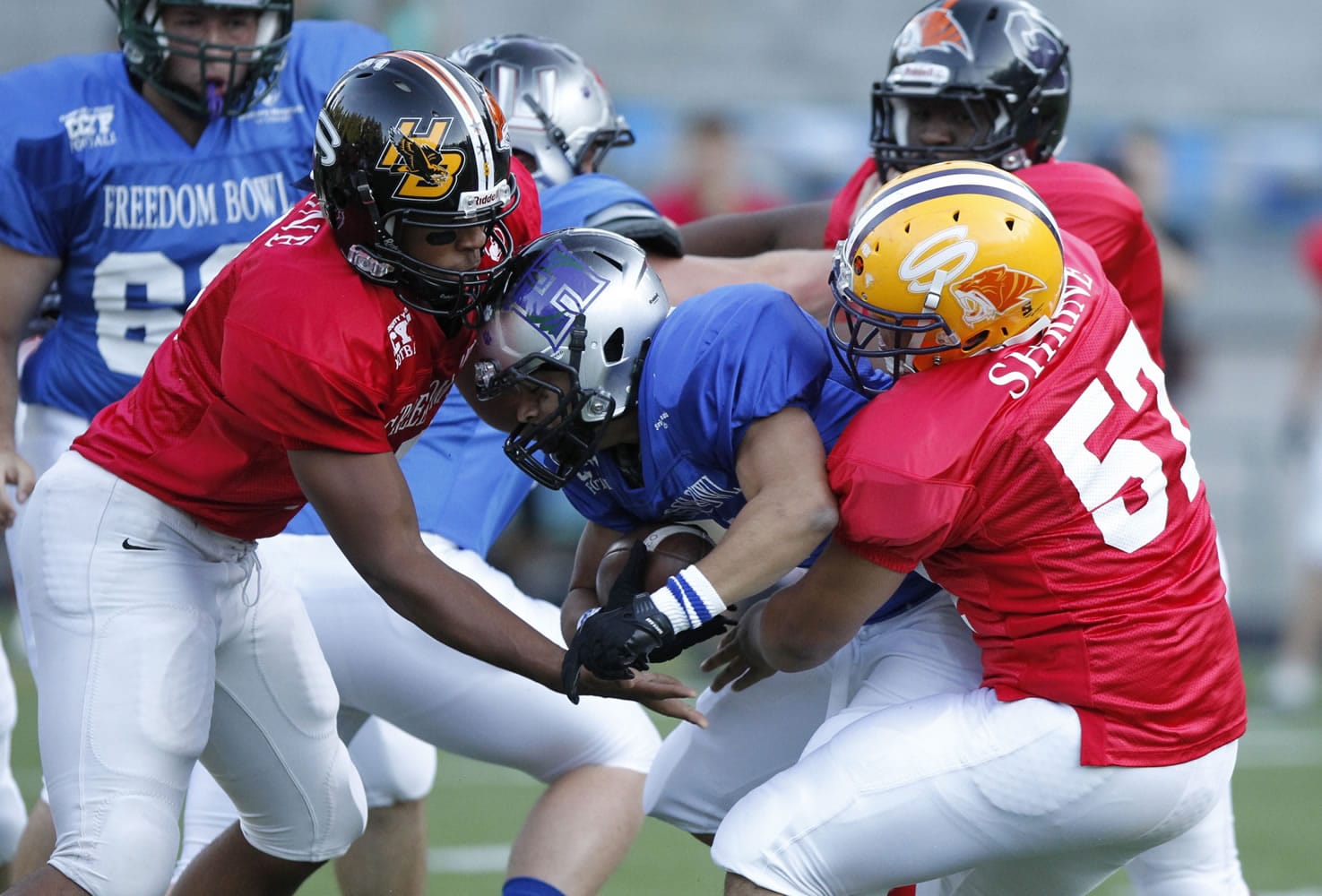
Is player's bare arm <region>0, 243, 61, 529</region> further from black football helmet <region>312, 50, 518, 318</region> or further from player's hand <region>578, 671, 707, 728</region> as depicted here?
player's hand <region>578, 671, 707, 728</region>

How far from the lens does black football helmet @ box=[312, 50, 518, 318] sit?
2.92 metres

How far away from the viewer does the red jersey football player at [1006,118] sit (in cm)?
380

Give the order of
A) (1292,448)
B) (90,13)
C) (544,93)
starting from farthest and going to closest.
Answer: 1. (90,13)
2. (1292,448)
3. (544,93)

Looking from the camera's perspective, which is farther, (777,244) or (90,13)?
(90,13)

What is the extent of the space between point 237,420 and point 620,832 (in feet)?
4.23

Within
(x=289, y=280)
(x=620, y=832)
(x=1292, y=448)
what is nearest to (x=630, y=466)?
(x=289, y=280)

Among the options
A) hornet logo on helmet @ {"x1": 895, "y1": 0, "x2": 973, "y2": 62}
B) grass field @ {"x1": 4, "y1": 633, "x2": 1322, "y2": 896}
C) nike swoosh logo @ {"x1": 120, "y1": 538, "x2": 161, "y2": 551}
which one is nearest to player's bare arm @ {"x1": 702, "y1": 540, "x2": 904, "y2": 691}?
nike swoosh logo @ {"x1": 120, "y1": 538, "x2": 161, "y2": 551}

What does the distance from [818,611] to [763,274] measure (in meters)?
1.15

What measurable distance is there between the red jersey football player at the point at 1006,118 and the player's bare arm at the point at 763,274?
203 millimetres

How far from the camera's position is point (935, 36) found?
12.7 feet

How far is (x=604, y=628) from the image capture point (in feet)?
9.31

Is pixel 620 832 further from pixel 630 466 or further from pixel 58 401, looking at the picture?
pixel 58 401

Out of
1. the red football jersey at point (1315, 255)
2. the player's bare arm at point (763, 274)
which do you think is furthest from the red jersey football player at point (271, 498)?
the red football jersey at point (1315, 255)

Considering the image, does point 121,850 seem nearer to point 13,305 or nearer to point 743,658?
point 743,658
